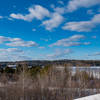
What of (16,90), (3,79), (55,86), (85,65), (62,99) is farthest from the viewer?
(85,65)

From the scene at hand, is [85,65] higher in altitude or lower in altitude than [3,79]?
higher

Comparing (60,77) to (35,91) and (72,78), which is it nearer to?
(72,78)

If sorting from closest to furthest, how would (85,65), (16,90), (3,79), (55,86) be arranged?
(16,90) < (55,86) < (3,79) < (85,65)

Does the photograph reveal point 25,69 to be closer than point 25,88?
No

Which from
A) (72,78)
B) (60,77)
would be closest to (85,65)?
(72,78)

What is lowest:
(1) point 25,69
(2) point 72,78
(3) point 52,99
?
(3) point 52,99

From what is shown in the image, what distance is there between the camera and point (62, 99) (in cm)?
675

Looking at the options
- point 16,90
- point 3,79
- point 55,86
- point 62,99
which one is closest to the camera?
point 62,99

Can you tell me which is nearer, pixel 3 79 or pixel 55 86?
pixel 55 86

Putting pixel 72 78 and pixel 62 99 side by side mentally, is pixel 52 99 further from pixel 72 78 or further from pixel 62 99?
pixel 72 78

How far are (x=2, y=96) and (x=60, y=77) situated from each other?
348cm

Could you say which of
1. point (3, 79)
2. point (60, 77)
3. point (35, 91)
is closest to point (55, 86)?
point (60, 77)

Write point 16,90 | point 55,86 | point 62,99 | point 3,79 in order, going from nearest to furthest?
1. point 62,99
2. point 16,90
3. point 55,86
4. point 3,79

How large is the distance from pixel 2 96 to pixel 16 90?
2.40 feet
